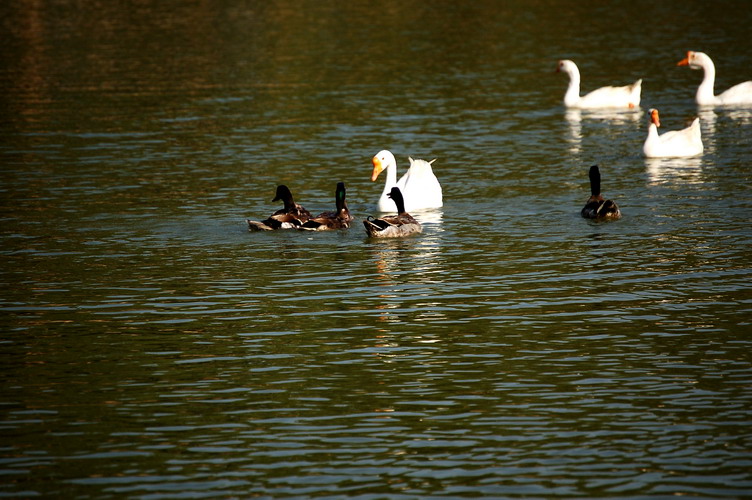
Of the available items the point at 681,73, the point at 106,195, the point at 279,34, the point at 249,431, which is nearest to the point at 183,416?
the point at 249,431

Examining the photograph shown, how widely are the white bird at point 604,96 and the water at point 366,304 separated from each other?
0.67m

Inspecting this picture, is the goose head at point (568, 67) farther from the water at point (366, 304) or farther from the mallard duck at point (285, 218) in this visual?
the mallard duck at point (285, 218)

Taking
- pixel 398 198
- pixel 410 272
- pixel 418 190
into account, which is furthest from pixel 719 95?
pixel 410 272

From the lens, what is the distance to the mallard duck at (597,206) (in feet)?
64.6

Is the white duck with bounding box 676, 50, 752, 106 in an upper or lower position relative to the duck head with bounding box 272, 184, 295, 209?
upper

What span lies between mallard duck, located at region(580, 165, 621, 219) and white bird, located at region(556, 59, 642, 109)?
1376cm

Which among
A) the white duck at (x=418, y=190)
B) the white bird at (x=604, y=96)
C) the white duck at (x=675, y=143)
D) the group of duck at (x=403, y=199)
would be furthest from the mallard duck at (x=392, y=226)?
the white bird at (x=604, y=96)

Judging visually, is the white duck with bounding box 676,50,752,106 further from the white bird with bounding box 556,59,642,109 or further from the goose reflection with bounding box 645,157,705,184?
the goose reflection with bounding box 645,157,705,184

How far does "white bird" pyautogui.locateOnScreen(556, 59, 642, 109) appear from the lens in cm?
3338

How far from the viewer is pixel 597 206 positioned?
19.8 metres

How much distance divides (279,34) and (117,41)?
688 centimetres

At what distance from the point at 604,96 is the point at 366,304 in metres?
20.7

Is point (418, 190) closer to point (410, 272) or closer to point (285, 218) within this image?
point (285, 218)

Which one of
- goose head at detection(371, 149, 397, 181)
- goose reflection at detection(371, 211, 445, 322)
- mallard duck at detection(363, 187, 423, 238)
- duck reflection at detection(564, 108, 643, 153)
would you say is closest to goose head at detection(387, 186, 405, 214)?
mallard duck at detection(363, 187, 423, 238)
